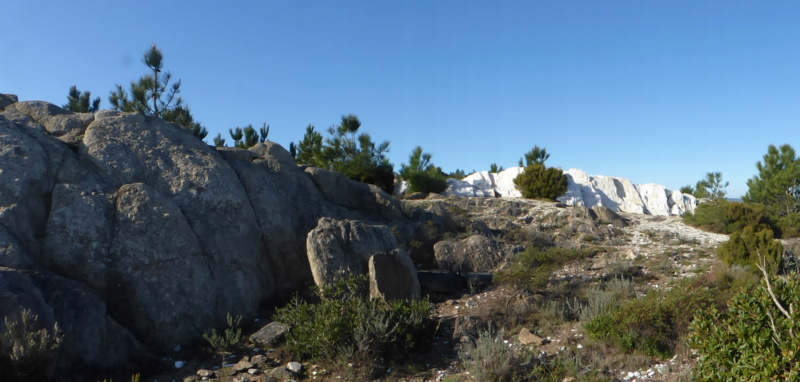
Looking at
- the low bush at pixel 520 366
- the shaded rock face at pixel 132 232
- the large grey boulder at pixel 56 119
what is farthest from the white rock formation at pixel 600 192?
the low bush at pixel 520 366

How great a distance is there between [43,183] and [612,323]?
8495 mm

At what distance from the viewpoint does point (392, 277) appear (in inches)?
343

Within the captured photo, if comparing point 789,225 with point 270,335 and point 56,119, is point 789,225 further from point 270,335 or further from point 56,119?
point 56,119

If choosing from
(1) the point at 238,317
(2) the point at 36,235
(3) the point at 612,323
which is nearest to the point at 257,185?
(1) the point at 238,317

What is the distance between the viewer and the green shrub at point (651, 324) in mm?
6422

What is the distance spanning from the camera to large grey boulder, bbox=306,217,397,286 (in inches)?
353

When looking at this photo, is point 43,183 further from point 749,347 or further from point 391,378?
point 749,347

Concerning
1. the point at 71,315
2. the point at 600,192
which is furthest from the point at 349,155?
the point at 71,315

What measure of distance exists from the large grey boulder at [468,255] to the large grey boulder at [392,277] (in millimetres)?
2848

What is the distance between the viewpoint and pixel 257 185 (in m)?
10.2

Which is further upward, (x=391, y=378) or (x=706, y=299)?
(x=706, y=299)

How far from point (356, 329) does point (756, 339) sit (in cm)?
428

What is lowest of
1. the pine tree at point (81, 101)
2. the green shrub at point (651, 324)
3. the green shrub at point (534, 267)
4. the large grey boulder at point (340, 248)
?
the green shrub at point (651, 324)

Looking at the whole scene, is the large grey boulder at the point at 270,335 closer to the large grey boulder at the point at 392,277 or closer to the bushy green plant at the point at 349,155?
the large grey boulder at the point at 392,277
